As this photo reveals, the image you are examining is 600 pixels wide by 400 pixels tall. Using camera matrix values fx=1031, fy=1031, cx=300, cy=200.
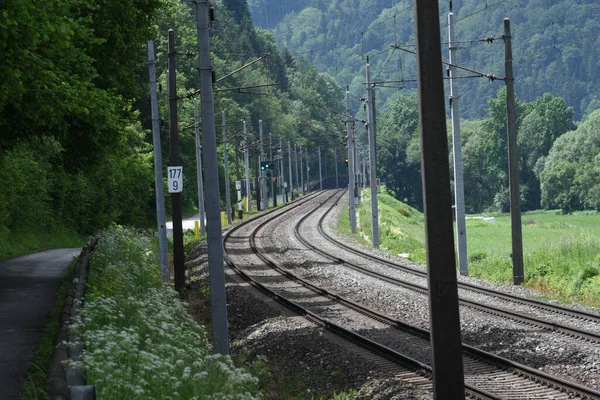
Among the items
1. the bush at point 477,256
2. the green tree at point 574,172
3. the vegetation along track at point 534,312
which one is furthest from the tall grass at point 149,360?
the green tree at point 574,172

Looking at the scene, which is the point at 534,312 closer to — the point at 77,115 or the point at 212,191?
the point at 212,191

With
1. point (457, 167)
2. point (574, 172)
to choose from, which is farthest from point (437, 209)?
point (574, 172)

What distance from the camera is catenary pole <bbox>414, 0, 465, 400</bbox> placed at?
9719 mm

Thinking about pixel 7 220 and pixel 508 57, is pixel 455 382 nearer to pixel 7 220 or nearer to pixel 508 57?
pixel 508 57

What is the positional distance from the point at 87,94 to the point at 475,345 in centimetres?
915

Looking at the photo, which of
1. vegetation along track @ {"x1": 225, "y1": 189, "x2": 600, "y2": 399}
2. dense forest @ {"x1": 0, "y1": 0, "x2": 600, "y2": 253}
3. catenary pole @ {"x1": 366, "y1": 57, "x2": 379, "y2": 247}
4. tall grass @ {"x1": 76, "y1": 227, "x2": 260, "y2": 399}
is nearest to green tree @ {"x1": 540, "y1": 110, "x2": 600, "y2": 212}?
dense forest @ {"x1": 0, "y1": 0, "x2": 600, "y2": 253}

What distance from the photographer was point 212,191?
16219mm

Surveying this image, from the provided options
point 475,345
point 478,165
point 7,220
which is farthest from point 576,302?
point 478,165

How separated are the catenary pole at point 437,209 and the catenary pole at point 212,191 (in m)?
6.68

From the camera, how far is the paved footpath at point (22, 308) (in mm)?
12939

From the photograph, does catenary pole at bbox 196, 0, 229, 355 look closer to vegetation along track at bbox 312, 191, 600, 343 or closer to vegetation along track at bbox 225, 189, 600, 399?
vegetation along track at bbox 225, 189, 600, 399

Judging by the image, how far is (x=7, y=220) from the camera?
43.3 meters

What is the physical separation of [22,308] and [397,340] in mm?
7366

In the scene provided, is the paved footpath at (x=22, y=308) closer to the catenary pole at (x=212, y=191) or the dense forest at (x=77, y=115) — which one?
the catenary pole at (x=212, y=191)
